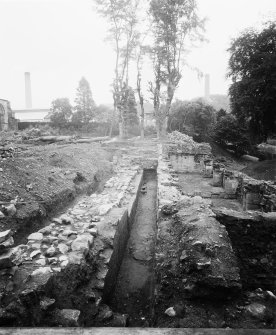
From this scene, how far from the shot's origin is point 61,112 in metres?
25.4

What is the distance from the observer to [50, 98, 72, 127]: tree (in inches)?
986

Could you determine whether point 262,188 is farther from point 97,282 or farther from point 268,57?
point 268,57

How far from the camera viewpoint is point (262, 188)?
5.75 meters

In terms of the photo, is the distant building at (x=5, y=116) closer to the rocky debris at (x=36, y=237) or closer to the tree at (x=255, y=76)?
the tree at (x=255, y=76)

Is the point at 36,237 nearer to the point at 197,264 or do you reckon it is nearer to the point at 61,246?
the point at 61,246

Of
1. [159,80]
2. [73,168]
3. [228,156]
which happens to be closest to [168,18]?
[159,80]

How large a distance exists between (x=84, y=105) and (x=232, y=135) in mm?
16663

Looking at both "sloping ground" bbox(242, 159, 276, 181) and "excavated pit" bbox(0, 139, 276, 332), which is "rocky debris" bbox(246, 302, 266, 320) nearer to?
"excavated pit" bbox(0, 139, 276, 332)

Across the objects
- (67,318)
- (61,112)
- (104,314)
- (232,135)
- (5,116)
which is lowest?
(104,314)

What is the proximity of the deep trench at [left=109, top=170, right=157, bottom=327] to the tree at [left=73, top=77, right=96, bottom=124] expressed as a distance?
21.4 metres

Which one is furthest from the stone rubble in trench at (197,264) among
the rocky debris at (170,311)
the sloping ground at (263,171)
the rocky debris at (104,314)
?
the sloping ground at (263,171)

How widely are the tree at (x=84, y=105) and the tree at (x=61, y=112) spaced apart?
2.69ft

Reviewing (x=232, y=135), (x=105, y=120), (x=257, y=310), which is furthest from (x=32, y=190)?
(x=105, y=120)

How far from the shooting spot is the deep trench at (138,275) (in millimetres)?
3076
